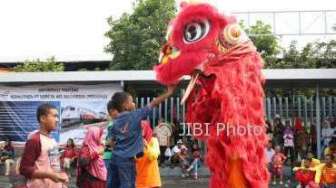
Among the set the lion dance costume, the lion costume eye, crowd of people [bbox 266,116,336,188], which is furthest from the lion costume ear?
crowd of people [bbox 266,116,336,188]

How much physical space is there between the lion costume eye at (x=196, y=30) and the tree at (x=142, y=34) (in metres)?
17.4

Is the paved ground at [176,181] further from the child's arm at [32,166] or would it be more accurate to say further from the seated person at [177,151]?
the child's arm at [32,166]

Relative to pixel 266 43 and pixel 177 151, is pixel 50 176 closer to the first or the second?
pixel 177 151

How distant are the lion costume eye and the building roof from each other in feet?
30.7

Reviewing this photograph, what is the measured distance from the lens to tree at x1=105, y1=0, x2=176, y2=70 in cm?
2214

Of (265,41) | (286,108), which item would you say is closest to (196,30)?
(286,108)

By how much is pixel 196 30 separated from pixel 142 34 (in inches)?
710

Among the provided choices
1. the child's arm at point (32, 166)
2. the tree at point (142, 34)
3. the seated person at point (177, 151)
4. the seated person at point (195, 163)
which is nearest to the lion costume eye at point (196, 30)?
the child's arm at point (32, 166)

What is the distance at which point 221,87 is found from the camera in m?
4.29

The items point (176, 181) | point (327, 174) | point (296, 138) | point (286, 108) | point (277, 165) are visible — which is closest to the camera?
point (327, 174)

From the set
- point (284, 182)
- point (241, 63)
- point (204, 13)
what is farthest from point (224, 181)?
point (284, 182)

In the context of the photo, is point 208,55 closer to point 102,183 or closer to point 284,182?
point 102,183

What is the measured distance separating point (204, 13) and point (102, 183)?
3011 mm

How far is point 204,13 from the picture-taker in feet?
14.5
